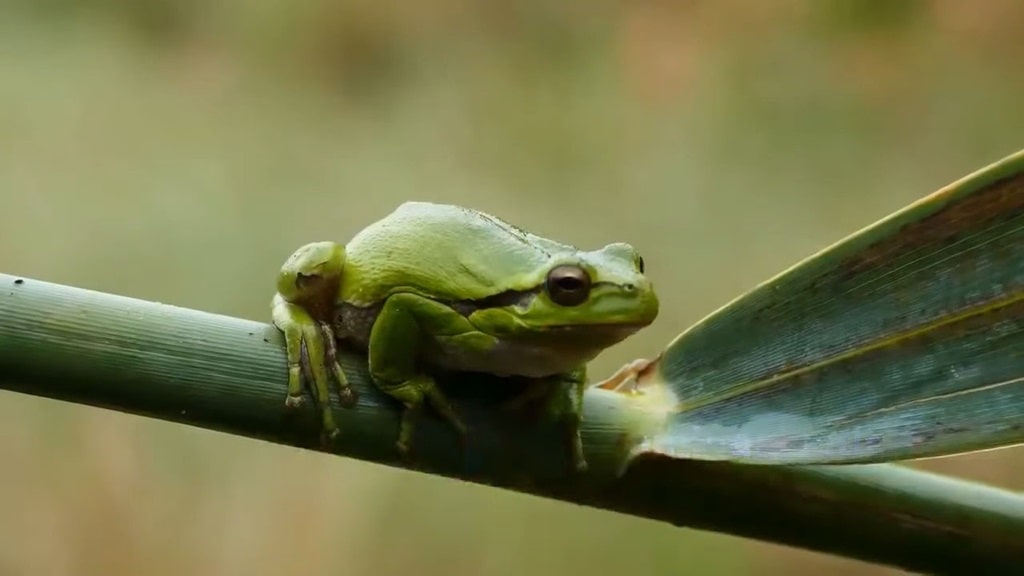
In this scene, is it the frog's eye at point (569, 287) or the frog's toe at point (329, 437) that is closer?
the frog's toe at point (329, 437)

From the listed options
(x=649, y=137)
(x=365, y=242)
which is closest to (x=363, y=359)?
(x=365, y=242)

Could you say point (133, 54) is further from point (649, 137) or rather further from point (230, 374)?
point (230, 374)

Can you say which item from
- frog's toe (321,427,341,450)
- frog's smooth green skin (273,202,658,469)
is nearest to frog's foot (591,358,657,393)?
frog's smooth green skin (273,202,658,469)

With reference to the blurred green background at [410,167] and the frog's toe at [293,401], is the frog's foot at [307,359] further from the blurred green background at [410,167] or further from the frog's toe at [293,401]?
the blurred green background at [410,167]

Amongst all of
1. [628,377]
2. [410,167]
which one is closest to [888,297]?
[628,377]

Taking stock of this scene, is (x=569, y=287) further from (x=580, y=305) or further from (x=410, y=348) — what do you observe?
(x=410, y=348)

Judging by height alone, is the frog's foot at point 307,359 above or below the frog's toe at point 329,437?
above

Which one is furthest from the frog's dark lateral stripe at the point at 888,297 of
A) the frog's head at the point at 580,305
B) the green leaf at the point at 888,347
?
the frog's head at the point at 580,305
